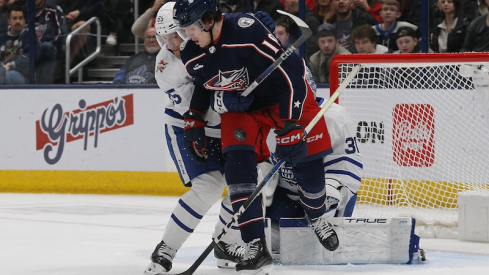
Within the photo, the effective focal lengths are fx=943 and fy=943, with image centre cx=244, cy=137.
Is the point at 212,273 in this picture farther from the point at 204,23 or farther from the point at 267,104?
the point at 204,23

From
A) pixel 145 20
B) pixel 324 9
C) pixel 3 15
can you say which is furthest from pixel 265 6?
pixel 3 15

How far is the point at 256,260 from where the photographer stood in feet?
10.4

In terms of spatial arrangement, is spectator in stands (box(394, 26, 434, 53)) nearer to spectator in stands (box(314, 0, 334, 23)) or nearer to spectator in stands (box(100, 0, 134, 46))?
spectator in stands (box(314, 0, 334, 23))

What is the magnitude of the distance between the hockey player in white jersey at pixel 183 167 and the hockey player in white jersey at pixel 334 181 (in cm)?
36

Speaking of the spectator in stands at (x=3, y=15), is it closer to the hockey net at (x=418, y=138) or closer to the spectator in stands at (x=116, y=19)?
the spectator in stands at (x=116, y=19)

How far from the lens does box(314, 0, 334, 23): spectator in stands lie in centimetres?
651

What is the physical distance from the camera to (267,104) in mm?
3342

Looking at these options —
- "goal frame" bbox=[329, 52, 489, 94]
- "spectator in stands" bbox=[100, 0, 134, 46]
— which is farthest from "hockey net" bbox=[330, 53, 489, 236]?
"spectator in stands" bbox=[100, 0, 134, 46]

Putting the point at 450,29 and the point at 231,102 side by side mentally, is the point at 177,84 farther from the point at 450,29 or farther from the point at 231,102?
the point at 450,29

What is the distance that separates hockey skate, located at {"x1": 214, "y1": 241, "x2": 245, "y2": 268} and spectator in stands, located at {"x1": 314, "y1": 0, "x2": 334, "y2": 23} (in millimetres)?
3201

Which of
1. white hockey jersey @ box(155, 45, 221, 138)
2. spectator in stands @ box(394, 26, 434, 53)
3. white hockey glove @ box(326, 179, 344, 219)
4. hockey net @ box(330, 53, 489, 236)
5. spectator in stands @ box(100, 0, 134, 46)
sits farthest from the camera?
spectator in stands @ box(100, 0, 134, 46)

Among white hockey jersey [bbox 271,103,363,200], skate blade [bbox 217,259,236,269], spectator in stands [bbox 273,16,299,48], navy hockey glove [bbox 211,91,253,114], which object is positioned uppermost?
spectator in stands [bbox 273,16,299,48]

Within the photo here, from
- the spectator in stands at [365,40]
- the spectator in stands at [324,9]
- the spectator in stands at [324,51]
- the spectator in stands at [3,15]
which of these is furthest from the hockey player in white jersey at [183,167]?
the spectator in stands at [3,15]

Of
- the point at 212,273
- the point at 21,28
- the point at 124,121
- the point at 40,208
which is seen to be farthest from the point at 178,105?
the point at 21,28
